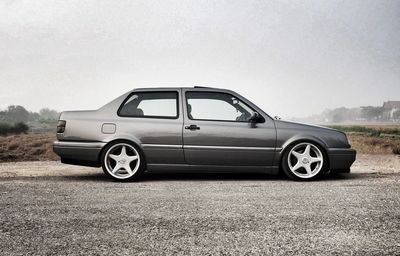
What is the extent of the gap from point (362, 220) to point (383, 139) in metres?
13.4

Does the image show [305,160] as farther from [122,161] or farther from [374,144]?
[374,144]

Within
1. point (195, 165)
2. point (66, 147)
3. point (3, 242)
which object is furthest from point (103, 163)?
point (3, 242)

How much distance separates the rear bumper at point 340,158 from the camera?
24.7 ft

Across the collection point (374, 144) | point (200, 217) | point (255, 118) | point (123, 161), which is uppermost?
point (255, 118)

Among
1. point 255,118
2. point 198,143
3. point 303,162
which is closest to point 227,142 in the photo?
point 198,143

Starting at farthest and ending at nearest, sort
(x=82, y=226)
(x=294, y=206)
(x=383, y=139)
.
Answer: (x=383, y=139) < (x=294, y=206) < (x=82, y=226)

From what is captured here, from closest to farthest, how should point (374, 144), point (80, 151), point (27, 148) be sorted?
point (80, 151)
point (374, 144)
point (27, 148)

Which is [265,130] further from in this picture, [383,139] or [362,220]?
[383,139]

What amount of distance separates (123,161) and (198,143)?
3.85 ft

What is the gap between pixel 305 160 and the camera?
7477 millimetres

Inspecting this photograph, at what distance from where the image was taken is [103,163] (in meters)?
7.43

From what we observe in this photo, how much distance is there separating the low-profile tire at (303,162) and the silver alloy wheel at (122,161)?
7.41ft

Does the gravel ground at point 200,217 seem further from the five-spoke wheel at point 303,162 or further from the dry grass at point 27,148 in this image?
the dry grass at point 27,148

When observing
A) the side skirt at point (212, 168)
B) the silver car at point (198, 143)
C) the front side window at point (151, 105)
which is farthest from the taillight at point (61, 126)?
the side skirt at point (212, 168)
